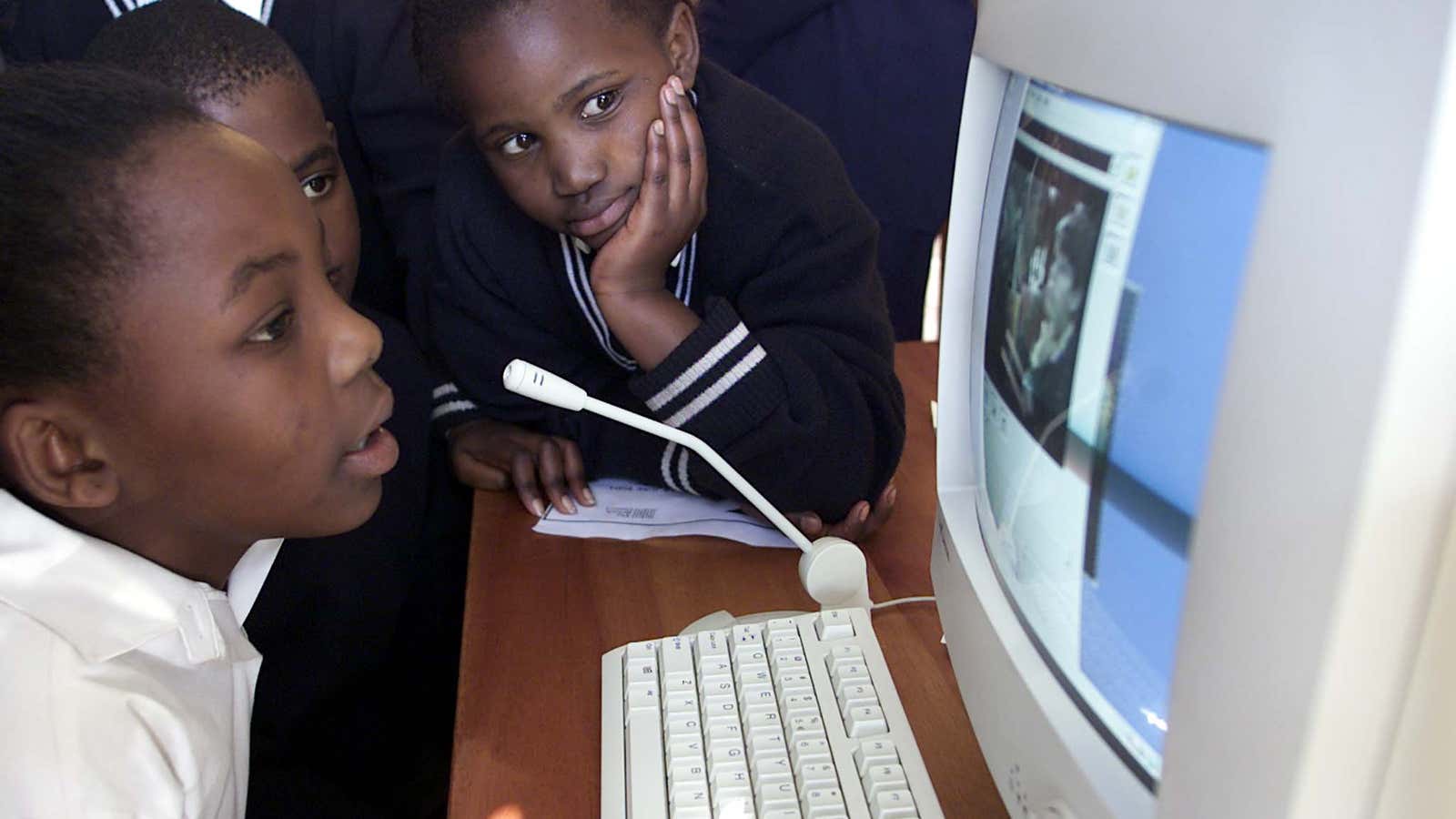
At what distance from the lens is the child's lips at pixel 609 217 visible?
1029mm

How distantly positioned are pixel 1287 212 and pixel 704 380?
2.20ft

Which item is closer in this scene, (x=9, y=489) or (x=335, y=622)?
(x=9, y=489)

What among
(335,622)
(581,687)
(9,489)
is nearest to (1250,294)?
(581,687)

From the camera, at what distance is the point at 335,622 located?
107 cm

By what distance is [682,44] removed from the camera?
3.50 ft

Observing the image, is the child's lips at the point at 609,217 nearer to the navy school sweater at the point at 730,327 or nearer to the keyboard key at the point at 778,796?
the navy school sweater at the point at 730,327

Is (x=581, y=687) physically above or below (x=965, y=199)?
below

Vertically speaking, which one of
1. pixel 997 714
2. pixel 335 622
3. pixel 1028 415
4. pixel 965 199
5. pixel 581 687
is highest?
pixel 965 199

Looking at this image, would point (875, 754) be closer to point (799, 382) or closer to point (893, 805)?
point (893, 805)

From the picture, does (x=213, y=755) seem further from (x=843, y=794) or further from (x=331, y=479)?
(x=843, y=794)

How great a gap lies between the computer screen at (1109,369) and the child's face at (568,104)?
488 mm

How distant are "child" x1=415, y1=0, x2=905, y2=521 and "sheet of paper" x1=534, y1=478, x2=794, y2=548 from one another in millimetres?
19

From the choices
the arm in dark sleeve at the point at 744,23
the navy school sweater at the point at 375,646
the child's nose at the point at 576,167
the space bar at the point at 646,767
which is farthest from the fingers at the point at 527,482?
the arm in dark sleeve at the point at 744,23

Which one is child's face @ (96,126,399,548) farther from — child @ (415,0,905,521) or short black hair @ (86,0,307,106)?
short black hair @ (86,0,307,106)
